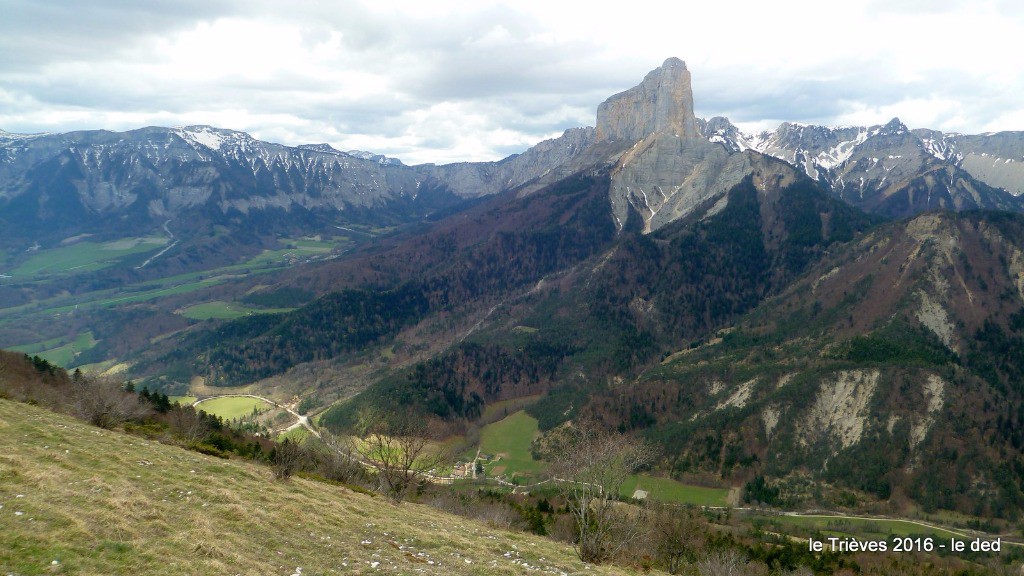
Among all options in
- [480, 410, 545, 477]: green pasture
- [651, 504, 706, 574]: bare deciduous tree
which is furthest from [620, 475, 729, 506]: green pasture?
[651, 504, 706, 574]: bare deciduous tree

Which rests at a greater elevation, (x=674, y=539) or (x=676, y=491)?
(x=674, y=539)

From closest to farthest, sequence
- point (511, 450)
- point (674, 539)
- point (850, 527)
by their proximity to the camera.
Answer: point (674, 539) → point (850, 527) → point (511, 450)

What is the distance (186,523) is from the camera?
108 ft

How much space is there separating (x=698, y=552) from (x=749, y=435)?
296 ft

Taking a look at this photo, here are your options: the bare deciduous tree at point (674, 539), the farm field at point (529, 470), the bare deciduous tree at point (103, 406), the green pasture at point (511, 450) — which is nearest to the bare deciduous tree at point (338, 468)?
the bare deciduous tree at point (103, 406)

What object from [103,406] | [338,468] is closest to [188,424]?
[103,406]

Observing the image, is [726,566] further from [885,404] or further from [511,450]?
[511,450]

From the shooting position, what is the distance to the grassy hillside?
26.3 meters

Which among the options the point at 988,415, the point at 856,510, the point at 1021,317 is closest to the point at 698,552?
the point at 856,510

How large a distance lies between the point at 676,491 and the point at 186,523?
14296 centimetres

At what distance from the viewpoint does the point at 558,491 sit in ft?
441

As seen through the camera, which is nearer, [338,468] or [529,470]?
[338,468]

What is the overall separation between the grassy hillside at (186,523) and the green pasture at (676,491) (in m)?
107

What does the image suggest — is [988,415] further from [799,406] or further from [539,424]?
[539,424]
